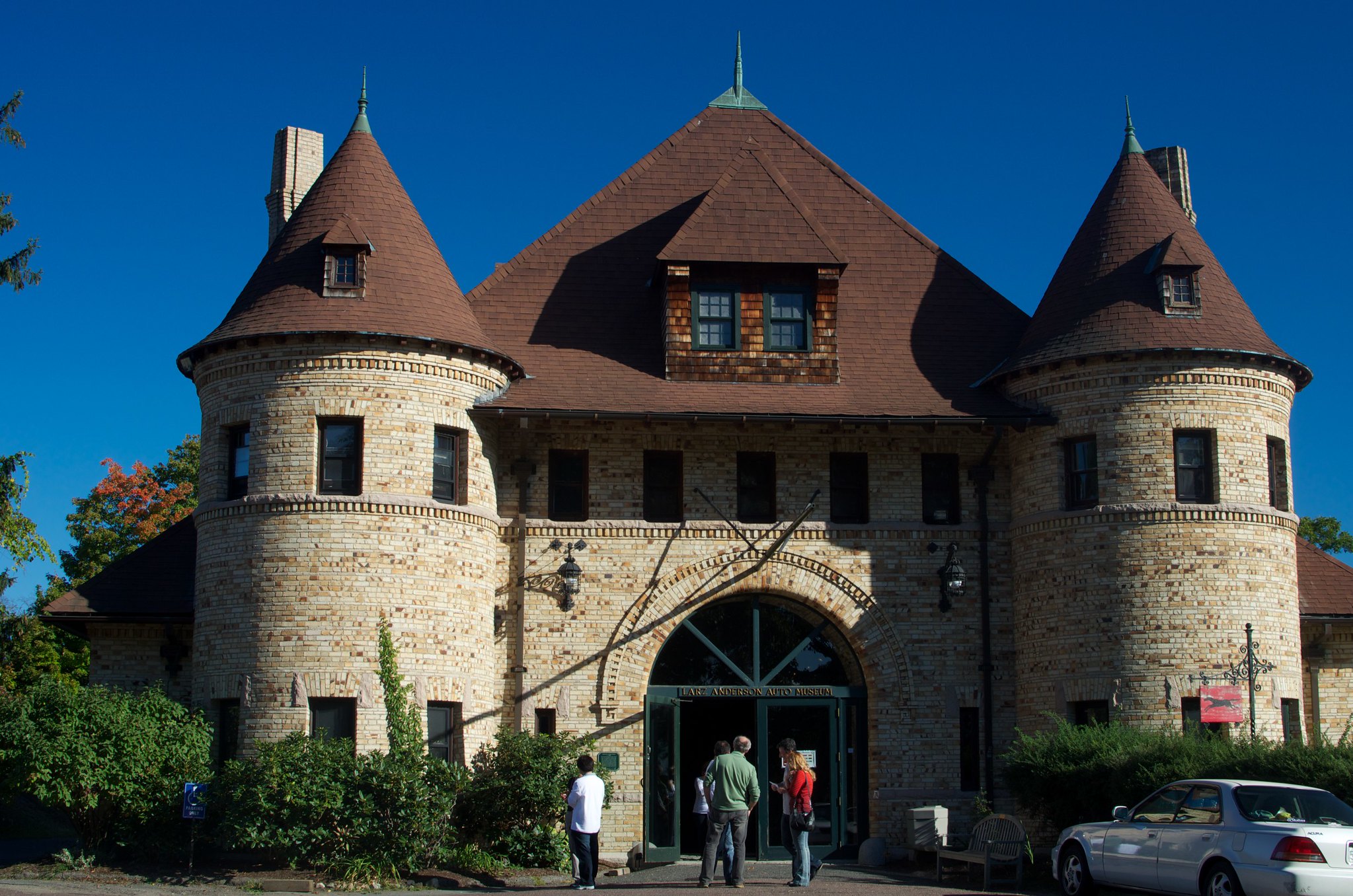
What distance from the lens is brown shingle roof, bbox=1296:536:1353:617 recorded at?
76.3 ft

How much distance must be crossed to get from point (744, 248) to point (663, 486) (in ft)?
13.1

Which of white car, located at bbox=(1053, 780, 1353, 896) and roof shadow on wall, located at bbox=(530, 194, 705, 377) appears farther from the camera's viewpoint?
roof shadow on wall, located at bbox=(530, 194, 705, 377)

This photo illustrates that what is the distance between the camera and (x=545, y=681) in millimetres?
A: 21625

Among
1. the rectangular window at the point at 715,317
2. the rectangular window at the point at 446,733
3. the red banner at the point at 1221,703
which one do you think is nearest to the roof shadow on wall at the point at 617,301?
the rectangular window at the point at 715,317

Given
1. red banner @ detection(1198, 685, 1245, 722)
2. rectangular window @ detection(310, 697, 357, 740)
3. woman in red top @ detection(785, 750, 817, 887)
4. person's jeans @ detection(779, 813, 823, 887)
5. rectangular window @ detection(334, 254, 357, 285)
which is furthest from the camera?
rectangular window @ detection(334, 254, 357, 285)

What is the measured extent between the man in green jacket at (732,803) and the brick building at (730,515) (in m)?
5.05

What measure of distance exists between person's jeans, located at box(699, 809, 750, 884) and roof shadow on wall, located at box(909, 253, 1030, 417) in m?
8.56

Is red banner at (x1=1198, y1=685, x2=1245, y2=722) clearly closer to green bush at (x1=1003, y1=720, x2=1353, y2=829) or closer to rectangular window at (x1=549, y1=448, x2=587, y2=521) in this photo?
green bush at (x1=1003, y1=720, x2=1353, y2=829)

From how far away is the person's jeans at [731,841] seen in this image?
16.2 metres

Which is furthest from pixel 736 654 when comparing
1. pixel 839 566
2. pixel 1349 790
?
pixel 1349 790

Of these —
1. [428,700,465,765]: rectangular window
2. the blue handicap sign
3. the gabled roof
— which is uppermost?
the gabled roof

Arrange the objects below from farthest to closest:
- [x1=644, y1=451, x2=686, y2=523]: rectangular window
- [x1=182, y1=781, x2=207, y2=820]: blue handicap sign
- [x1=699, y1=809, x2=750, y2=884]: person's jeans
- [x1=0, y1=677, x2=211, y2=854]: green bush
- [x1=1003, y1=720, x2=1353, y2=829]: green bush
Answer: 1. [x1=644, y1=451, x2=686, y2=523]: rectangular window
2. [x1=0, y1=677, x2=211, y2=854]: green bush
3. [x1=182, y1=781, x2=207, y2=820]: blue handicap sign
4. [x1=699, y1=809, x2=750, y2=884]: person's jeans
5. [x1=1003, y1=720, x2=1353, y2=829]: green bush

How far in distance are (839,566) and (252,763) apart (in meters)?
8.96

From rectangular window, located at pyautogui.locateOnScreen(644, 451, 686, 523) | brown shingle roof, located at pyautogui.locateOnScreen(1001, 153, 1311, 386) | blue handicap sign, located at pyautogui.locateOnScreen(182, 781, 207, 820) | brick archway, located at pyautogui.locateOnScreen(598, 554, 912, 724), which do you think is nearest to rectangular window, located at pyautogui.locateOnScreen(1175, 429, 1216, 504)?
brown shingle roof, located at pyautogui.locateOnScreen(1001, 153, 1311, 386)
